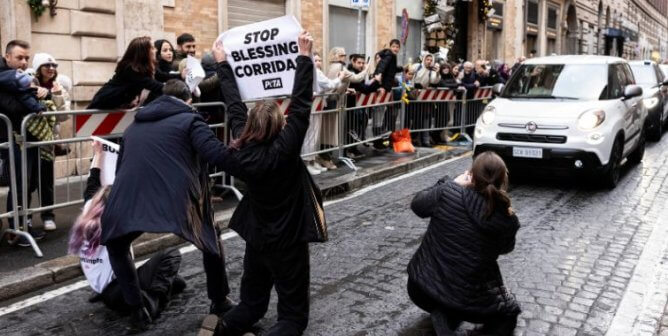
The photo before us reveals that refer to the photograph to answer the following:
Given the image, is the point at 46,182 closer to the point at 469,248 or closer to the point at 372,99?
the point at 469,248

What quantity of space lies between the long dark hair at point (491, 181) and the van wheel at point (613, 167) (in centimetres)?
536

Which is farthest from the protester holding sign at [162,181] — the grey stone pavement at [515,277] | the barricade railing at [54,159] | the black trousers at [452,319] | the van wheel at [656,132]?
the van wheel at [656,132]

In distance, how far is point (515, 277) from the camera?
Result: 17.5 feet

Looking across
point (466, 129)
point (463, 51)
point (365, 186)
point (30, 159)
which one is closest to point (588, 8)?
point (463, 51)

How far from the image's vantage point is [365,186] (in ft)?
30.8

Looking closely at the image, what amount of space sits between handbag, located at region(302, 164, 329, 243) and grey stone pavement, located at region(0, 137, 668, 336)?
0.74 metres

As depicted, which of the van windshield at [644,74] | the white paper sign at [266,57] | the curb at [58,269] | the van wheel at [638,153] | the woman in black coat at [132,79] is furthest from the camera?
the van windshield at [644,74]

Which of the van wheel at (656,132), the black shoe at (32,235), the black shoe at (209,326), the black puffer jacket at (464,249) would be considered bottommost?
the black shoe at (209,326)

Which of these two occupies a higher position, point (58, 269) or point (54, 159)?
point (54, 159)

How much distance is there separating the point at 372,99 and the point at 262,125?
752cm

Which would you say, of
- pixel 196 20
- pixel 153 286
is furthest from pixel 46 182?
pixel 196 20

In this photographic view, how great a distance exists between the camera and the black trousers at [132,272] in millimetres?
4125

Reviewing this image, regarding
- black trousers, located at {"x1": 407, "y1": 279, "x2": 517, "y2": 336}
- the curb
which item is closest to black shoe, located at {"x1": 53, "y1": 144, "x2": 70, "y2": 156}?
the curb

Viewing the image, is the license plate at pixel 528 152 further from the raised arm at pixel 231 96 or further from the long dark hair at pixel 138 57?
the raised arm at pixel 231 96
